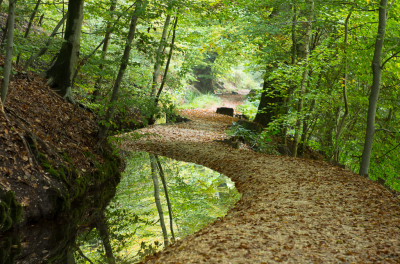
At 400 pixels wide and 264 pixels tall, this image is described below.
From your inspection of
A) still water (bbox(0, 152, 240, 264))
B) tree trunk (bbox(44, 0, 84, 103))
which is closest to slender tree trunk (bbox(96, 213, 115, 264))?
still water (bbox(0, 152, 240, 264))

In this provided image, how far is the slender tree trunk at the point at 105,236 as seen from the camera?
12.5 feet

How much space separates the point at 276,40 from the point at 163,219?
27.9 ft

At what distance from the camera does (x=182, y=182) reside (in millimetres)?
7500

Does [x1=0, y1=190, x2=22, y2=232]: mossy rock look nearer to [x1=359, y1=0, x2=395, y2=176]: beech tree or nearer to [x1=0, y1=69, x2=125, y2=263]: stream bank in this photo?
[x1=0, y1=69, x2=125, y2=263]: stream bank

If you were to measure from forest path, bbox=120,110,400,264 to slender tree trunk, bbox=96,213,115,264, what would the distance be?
552 millimetres

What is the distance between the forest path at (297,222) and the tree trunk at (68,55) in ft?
15.6

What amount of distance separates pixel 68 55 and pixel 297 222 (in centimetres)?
703

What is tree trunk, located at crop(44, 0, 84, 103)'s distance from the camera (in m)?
8.16

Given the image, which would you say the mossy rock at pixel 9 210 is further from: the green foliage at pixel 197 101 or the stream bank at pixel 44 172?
the green foliage at pixel 197 101

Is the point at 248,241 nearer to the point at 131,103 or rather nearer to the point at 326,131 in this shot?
the point at 131,103

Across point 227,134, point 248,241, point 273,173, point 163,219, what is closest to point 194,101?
point 227,134

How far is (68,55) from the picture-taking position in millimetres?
8242

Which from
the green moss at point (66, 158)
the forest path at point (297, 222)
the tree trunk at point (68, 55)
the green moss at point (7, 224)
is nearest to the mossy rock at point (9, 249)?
the green moss at point (7, 224)

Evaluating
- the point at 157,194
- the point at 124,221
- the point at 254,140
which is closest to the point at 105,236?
the point at 124,221
